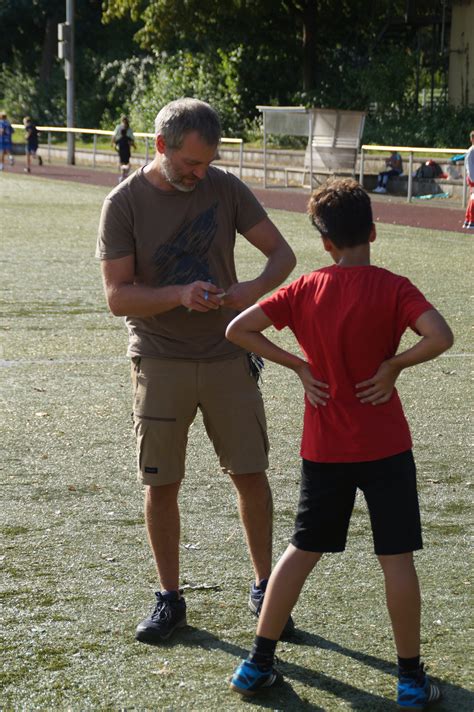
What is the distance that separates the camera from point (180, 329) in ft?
14.4

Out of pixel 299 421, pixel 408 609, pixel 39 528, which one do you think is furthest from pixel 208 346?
pixel 299 421

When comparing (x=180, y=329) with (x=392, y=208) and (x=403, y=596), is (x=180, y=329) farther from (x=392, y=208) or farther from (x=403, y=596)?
(x=392, y=208)

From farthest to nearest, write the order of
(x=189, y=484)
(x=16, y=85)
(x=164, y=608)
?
(x=16, y=85) < (x=189, y=484) < (x=164, y=608)

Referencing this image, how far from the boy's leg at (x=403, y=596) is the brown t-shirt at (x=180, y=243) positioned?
103cm

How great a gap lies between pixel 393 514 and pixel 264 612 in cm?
51

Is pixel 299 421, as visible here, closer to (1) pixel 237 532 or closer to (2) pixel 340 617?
(1) pixel 237 532

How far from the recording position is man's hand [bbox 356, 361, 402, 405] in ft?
11.9

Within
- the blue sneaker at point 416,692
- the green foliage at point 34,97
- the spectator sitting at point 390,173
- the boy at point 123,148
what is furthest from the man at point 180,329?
the green foliage at point 34,97

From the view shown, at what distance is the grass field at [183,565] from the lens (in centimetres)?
399

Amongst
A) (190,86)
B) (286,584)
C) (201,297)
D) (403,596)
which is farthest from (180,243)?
(190,86)

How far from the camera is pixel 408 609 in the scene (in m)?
3.74

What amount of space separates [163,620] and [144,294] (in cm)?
110

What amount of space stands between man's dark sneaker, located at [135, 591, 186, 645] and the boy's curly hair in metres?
1.45

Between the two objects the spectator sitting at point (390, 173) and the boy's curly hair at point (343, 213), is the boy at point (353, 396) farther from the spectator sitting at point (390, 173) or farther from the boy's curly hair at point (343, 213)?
the spectator sitting at point (390, 173)
